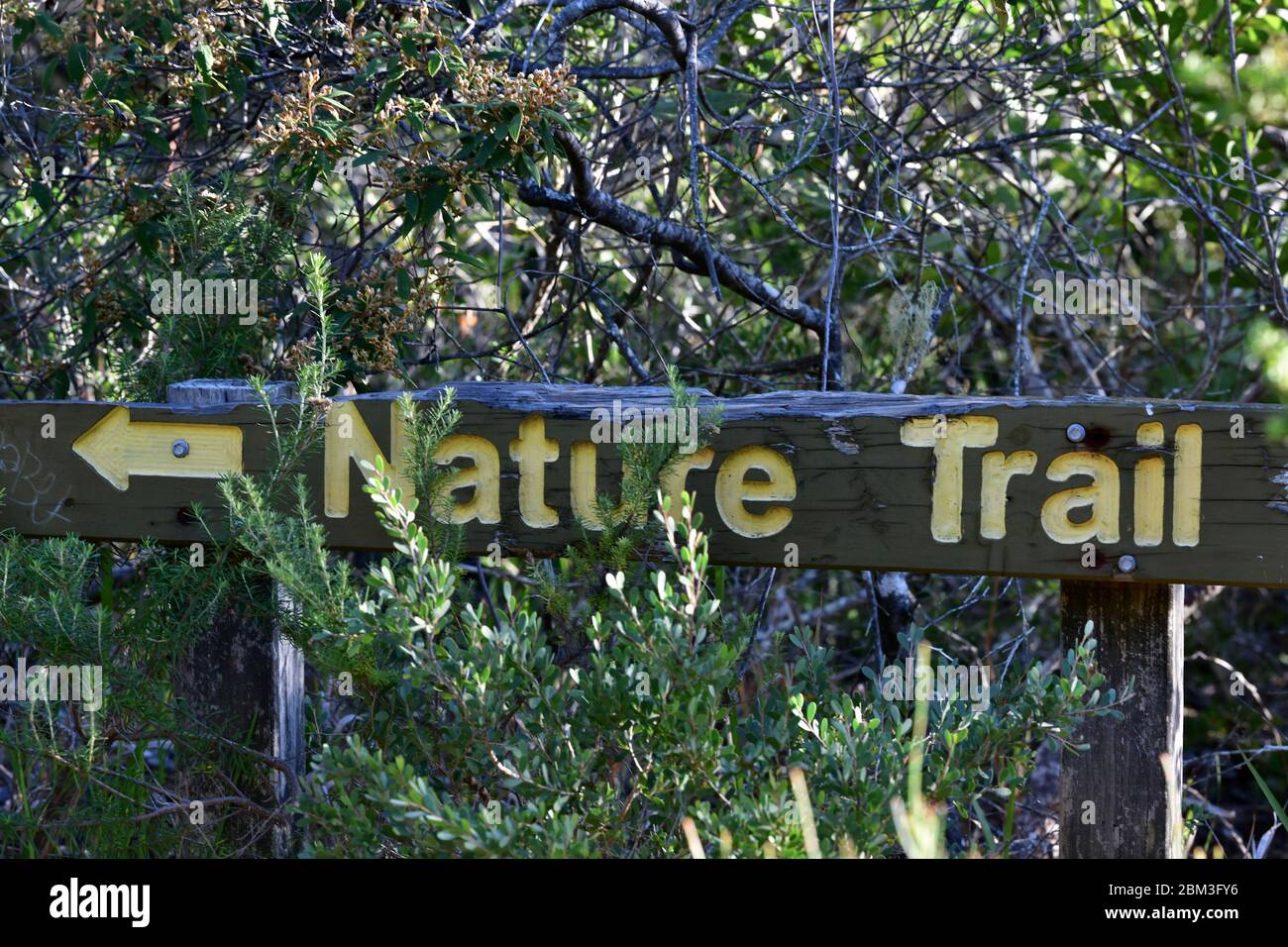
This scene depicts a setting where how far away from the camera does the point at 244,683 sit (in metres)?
2.57

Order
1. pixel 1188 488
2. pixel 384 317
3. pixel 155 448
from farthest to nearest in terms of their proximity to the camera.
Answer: pixel 384 317 → pixel 155 448 → pixel 1188 488

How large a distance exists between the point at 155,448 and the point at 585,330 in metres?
1.80

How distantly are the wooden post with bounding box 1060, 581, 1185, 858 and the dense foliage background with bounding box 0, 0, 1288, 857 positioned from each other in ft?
0.45

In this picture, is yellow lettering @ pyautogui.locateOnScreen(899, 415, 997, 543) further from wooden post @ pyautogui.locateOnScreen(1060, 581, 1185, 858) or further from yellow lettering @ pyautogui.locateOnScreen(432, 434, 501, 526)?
yellow lettering @ pyautogui.locateOnScreen(432, 434, 501, 526)

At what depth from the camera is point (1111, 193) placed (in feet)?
16.7

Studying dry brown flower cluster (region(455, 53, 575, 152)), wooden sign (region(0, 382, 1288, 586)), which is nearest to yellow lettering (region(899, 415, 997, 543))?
wooden sign (region(0, 382, 1288, 586))

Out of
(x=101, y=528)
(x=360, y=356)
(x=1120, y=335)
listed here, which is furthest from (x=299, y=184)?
(x=1120, y=335)

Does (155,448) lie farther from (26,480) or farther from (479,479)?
(479,479)

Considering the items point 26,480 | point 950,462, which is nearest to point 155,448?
point 26,480

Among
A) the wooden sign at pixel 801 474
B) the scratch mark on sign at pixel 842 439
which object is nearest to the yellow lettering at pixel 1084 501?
the wooden sign at pixel 801 474

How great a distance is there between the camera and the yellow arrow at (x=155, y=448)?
2465 millimetres

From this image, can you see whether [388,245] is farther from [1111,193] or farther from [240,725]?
[1111,193]

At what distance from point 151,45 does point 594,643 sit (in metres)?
1.79

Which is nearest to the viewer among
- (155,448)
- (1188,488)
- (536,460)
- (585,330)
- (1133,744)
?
(1188,488)
